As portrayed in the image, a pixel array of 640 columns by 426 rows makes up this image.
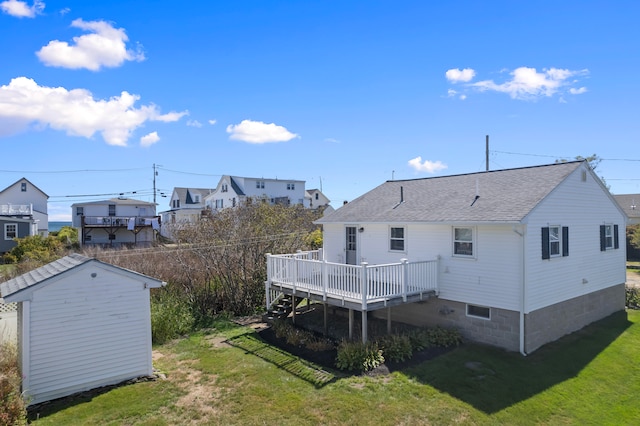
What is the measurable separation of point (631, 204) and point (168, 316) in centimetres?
4837

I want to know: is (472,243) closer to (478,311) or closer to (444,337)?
(478,311)

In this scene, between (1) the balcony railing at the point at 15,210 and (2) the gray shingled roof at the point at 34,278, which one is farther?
(1) the balcony railing at the point at 15,210

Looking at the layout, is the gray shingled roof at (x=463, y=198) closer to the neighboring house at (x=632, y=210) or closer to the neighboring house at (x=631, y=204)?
the neighboring house at (x=632, y=210)

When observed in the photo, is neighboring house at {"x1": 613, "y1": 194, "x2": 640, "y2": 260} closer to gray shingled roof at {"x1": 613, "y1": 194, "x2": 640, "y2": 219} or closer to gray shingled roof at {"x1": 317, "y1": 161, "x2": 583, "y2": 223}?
gray shingled roof at {"x1": 613, "y1": 194, "x2": 640, "y2": 219}

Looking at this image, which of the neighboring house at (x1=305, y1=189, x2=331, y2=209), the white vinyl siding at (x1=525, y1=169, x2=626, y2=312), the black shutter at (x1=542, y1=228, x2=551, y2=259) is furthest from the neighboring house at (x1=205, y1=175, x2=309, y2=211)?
the black shutter at (x1=542, y1=228, x2=551, y2=259)

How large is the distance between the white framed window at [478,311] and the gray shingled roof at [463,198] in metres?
2.84

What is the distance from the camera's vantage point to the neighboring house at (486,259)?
1087cm

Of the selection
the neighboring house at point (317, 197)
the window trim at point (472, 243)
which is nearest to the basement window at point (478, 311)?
the window trim at point (472, 243)

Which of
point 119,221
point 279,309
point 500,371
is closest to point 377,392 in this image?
point 500,371

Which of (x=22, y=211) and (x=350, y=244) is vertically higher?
(x=22, y=211)

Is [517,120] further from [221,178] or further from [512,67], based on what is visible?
[221,178]

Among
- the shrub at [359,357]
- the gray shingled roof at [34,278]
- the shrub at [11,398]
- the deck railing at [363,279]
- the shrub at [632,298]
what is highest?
the gray shingled roof at [34,278]

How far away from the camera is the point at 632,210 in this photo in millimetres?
38719

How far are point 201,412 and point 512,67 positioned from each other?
1646 centimetres
